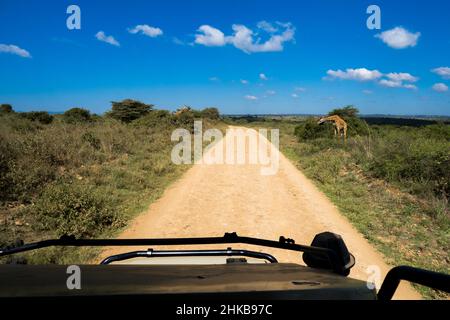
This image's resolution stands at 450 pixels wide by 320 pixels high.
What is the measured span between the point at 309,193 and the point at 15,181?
7277mm

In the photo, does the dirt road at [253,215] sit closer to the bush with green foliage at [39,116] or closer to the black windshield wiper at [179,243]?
the black windshield wiper at [179,243]

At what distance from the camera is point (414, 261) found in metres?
5.13

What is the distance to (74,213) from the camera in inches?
241

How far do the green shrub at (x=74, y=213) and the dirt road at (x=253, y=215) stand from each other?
53 cm

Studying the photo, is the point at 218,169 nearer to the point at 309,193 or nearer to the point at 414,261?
the point at 309,193

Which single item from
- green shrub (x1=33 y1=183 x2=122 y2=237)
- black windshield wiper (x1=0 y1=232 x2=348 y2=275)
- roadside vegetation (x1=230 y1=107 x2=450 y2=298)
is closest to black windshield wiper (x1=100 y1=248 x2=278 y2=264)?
black windshield wiper (x1=0 y1=232 x2=348 y2=275)

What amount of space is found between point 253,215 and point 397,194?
4.04 metres

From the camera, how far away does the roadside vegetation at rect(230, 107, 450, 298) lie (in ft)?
18.4

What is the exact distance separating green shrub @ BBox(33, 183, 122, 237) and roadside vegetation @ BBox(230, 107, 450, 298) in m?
4.99

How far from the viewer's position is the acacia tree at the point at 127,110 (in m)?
35.9

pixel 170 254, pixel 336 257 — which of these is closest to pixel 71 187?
pixel 170 254

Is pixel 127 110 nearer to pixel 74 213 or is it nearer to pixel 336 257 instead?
pixel 74 213

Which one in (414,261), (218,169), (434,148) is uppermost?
(434,148)
